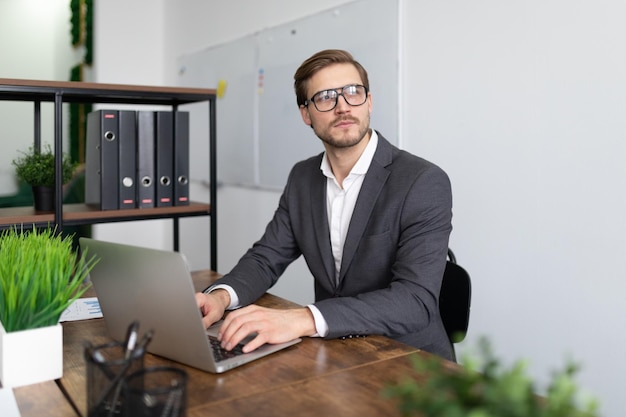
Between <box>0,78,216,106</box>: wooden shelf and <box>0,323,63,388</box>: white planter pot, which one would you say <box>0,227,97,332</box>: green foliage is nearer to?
<box>0,323,63,388</box>: white planter pot

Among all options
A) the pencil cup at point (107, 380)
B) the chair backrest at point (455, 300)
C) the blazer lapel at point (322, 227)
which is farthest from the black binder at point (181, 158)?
the pencil cup at point (107, 380)

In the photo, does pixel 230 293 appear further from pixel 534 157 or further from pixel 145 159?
pixel 534 157

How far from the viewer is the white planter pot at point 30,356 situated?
1.04m

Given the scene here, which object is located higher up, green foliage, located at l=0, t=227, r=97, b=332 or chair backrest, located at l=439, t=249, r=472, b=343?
green foliage, located at l=0, t=227, r=97, b=332

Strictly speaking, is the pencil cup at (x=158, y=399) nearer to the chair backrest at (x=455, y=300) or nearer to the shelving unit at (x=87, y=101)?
the chair backrest at (x=455, y=300)

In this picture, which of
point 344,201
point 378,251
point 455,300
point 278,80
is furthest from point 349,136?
point 278,80

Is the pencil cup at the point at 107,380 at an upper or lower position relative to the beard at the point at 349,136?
lower

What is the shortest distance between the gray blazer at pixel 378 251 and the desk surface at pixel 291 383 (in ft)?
0.29

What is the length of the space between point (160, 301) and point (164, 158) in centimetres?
132

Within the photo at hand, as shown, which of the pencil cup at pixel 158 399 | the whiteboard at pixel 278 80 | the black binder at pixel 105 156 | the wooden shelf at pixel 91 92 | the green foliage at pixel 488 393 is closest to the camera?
the green foliage at pixel 488 393

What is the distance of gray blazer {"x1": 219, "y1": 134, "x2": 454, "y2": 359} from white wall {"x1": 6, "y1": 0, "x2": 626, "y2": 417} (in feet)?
1.16

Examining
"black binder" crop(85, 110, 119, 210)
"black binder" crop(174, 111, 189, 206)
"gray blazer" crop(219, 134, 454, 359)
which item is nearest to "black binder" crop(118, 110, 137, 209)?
"black binder" crop(85, 110, 119, 210)

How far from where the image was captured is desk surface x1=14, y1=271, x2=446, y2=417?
0.93 meters

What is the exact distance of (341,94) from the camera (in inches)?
66.6
